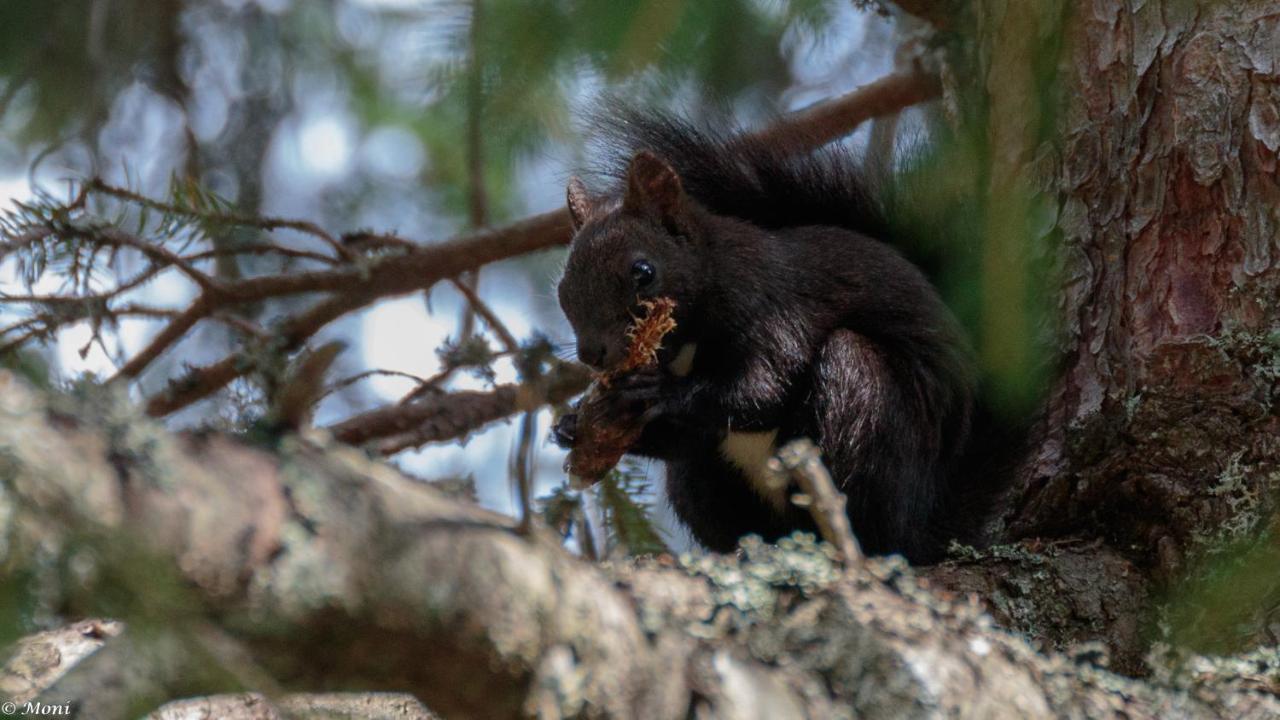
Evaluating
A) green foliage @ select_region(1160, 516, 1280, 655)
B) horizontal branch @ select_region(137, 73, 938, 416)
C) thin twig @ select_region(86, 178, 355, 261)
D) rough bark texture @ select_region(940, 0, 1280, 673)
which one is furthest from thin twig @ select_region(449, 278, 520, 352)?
green foliage @ select_region(1160, 516, 1280, 655)

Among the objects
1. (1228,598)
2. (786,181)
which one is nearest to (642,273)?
(786,181)

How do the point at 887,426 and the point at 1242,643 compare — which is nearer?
the point at 1242,643

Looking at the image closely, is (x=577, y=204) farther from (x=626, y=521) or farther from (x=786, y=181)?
(x=626, y=521)

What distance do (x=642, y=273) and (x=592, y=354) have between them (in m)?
0.25

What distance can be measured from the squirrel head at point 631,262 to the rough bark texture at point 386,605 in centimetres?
140

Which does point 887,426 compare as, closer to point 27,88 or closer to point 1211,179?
point 1211,179

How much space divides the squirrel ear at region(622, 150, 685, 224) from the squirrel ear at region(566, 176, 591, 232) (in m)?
0.17

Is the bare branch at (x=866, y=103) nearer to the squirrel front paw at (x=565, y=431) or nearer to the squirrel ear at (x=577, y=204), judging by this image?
the squirrel ear at (x=577, y=204)

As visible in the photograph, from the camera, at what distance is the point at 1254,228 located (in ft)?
7.35

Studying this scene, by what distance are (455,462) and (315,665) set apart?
7.33ft

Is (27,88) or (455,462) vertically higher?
(27,88)

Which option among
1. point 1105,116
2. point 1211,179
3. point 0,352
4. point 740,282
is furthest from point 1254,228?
point 0,352

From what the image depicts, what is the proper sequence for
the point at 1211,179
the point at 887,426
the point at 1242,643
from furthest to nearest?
the point at 887,426, the point at 1211,179, the point at 1242,643

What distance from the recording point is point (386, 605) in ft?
2.81
